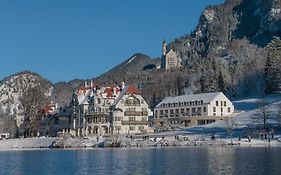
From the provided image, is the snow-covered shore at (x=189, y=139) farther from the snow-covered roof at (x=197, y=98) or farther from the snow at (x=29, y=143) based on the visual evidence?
the snow-covered roof at (x=197, y=98)

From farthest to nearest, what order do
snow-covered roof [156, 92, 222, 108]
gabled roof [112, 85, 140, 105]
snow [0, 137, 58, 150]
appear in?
snow-covered roof [156, 92, 222, 108], gabled roof [112, 85, 140, 105], snow [0, 137, 58, 150]

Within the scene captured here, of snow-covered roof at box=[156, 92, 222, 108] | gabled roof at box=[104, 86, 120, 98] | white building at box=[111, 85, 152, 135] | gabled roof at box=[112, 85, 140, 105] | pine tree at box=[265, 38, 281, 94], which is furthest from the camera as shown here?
pine tree at box=[265, 38, 281, 94]

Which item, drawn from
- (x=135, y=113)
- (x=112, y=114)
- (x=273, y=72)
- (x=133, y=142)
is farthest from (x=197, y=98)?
(x=133, y=142)

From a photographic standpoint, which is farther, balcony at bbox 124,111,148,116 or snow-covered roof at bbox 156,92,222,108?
snow-covered roof at bbox 156,92,222,108

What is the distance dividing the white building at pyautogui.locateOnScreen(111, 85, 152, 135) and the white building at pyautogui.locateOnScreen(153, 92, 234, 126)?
9.00 m

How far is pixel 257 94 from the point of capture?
147 metres

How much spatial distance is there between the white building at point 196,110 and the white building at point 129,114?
9.00 m

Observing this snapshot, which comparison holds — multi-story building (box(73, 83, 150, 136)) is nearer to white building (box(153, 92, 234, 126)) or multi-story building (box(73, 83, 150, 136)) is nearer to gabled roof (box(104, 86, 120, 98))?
gabled roof (box(104, 86, 120, 98))

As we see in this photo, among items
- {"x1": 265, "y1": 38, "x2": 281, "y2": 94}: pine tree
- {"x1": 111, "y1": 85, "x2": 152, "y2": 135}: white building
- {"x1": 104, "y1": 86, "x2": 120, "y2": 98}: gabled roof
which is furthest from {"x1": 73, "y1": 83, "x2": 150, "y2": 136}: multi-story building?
{"x1": 265, "y1": 38, "x2": 281, "y2": 94}: pine tree

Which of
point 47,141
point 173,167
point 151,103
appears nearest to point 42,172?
point 173,167

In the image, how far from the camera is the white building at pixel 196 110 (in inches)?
5054

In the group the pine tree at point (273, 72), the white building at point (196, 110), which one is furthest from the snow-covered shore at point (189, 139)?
the pine tree at point (273, 72)

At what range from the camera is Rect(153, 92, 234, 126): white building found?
12838 centimetres

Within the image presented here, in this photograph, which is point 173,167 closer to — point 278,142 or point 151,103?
point 278,142
